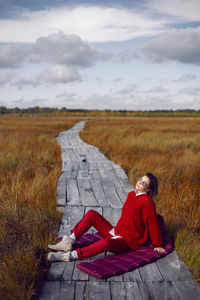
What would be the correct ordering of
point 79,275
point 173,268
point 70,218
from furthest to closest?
point 70,218, point 173,268, point 79,275

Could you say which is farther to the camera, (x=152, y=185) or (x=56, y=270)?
(x=152, y=185)

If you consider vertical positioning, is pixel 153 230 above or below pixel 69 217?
above

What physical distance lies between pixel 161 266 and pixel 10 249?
1.38 meters

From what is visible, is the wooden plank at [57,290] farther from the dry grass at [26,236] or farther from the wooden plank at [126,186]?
the wooden plank at [126,186]

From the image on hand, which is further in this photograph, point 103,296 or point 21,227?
point 21,227

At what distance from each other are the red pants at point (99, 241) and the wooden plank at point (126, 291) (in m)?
0.43

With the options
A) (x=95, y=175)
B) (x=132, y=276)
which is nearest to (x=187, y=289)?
(x=132, y=276)

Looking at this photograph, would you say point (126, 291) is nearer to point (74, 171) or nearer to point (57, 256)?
point (57, 256)

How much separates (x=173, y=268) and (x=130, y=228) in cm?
56

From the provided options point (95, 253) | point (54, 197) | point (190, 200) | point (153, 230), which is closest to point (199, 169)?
point (190, 200)

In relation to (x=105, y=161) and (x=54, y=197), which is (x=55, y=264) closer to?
(x=54, y=197)

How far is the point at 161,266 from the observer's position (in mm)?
2436

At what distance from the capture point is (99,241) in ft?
8.55

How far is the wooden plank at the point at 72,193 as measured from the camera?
4.13m
